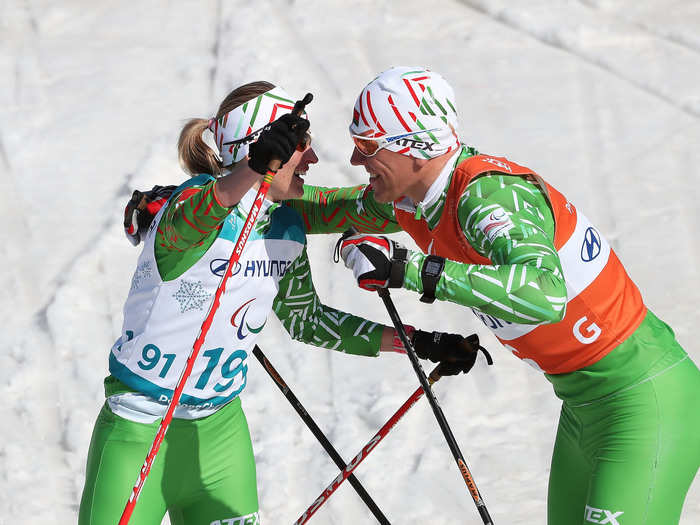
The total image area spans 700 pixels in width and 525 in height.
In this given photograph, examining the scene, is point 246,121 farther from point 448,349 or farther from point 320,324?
point 448,349

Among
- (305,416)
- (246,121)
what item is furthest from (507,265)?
(305,416)

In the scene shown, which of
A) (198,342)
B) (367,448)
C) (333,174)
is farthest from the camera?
(333,174)

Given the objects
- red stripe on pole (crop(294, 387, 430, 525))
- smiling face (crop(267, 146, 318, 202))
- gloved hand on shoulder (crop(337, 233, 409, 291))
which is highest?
smiling face (crop(267, 146, 318, 202))

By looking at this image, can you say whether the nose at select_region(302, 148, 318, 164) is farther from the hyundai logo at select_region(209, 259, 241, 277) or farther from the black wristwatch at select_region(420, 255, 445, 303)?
the black wristwatch at select_region(420, 255, 445, 303)

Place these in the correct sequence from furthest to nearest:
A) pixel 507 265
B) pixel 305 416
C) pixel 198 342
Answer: pixel 305 416
pixel 198 342
pixel 507 265

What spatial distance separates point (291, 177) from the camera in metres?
3.25

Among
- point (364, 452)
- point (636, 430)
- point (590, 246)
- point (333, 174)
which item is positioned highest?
point (333, 174)

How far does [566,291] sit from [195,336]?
1195 millimetres

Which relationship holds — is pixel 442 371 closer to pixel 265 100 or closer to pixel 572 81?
pixel 265 100

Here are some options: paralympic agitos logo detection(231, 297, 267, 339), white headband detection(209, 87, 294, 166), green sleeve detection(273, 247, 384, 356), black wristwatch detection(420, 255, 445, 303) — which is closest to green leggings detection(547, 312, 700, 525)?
black wristwatch detection(420, 255, 445, 303)

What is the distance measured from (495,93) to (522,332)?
6.53m

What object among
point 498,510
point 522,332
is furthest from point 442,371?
point 498,510

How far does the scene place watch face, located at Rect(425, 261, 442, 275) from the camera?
288cm

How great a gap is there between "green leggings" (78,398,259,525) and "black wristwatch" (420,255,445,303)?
37.8 inches
